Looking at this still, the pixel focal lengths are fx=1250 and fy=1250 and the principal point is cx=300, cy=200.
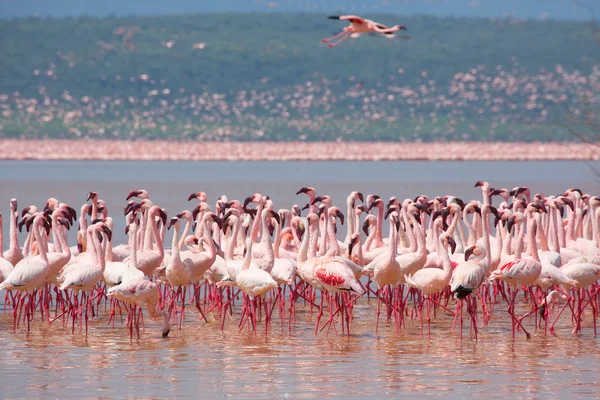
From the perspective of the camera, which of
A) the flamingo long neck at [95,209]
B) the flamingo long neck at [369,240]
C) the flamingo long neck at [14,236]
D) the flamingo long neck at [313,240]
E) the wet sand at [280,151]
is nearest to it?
the flamingo long neck at [14,236]

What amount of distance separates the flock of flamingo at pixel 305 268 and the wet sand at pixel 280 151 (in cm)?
5759

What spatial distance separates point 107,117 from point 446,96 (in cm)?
2665

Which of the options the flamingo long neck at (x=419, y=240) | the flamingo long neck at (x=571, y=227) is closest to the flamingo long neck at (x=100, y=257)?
the flamingo long neck at (x=419, y=240)

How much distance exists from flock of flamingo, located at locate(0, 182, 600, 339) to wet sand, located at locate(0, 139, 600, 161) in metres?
57.6

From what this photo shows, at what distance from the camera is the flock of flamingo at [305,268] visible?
11.3 metres

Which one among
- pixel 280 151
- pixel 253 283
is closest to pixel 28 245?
pixel 253 283

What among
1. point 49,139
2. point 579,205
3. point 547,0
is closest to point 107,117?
point 49,139

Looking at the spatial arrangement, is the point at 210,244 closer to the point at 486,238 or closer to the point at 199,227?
the point at 199,227

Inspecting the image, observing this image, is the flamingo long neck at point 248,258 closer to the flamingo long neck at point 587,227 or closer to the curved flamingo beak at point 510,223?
the curved flamingo beak at point 510,223

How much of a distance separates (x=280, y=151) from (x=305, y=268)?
6466cm

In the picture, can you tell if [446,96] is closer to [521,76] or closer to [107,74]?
[521,76]

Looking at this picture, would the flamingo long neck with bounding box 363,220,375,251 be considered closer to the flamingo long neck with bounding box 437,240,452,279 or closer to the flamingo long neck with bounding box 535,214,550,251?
the flamingo long neck with bounding box 535,214,550,251

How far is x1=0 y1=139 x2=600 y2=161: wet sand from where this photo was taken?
72062mm

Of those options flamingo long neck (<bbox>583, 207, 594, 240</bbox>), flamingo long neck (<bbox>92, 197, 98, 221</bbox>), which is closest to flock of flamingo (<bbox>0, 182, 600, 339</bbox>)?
flamingo long neck (<bbox>92, 197, 98, 221</bbox>)
